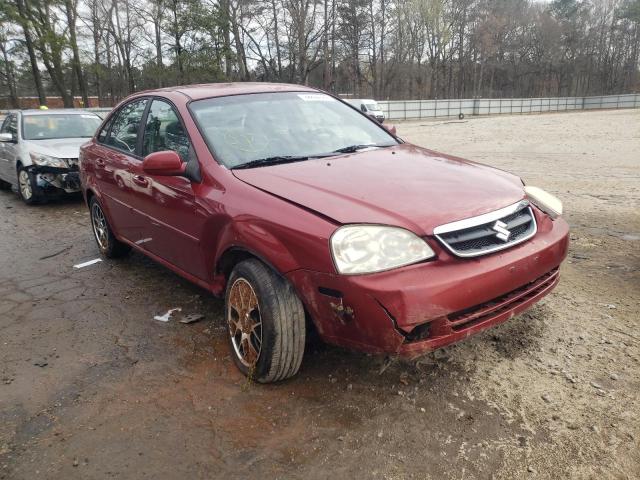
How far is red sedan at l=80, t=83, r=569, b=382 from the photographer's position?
2.20 meters

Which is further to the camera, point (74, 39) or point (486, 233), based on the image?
point (74, 39)

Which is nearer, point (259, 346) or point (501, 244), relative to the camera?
point (501, 244)

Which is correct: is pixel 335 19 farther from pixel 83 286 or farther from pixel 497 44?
pixel 83 286

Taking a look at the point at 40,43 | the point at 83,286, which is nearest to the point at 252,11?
the point at 40,43

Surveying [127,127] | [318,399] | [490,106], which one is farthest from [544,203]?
[490,106]

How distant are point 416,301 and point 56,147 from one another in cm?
755

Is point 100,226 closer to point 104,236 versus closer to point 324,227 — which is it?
point 104,236

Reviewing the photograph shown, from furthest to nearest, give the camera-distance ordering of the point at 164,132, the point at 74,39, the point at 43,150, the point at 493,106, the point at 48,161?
1. the point at 493,106
2. the point at 74,39
3. the point at 43,150
4. the point at 48,161
5. the point at 164,132

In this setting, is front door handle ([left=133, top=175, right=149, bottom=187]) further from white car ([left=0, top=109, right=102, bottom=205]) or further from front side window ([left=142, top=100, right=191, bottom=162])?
white car ([left=0, top=109, right=102, bottom=205])

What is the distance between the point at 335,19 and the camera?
146 ft

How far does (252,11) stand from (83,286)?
39.8 m

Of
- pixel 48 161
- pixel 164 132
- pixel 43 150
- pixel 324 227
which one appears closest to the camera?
pixel 324 227

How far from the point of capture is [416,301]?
2.12 m

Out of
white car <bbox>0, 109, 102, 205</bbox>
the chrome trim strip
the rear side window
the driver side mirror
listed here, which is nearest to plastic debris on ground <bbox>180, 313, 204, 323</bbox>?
the driver side mirror
